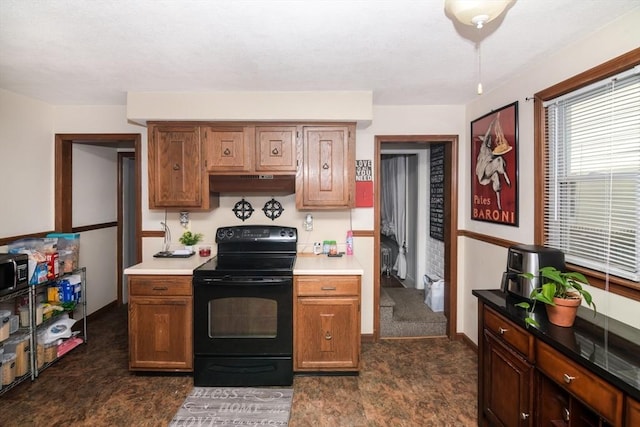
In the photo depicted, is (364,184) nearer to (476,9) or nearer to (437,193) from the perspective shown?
(437,193)

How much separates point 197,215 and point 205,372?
4.74 feet

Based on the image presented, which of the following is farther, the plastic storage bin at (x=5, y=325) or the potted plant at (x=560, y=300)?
the plastic storage bin at (x=5, y=325)

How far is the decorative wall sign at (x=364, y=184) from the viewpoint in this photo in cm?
328

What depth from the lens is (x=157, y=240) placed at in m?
3.25

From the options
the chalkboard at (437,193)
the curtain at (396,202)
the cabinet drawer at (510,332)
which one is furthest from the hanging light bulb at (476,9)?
the curtain at (396,202)

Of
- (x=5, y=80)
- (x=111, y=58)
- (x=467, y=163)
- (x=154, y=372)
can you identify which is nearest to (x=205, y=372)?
(x=154, y=372)

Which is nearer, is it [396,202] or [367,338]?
[367,338]

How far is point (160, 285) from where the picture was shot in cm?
255

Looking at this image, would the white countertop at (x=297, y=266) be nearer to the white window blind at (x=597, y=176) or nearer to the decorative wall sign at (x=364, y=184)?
the decorative wall sign at (x=364, y=184)

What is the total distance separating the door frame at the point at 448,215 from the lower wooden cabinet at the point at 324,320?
2.58ft

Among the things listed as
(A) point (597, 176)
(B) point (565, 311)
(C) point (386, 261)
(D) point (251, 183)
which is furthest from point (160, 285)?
(C) point (386, 261)

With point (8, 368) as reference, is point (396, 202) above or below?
above

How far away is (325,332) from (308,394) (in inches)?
17.8

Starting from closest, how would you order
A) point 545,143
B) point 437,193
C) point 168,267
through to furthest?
point 545,143 < point 168,267 < point 437,193
